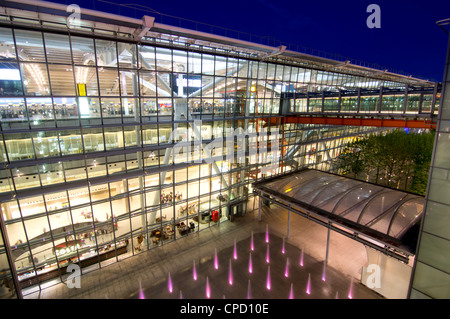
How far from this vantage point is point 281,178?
17.3 m

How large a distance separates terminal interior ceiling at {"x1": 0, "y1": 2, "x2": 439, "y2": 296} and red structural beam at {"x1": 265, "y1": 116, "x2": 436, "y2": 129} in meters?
0.83

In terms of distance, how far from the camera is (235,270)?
490 inches

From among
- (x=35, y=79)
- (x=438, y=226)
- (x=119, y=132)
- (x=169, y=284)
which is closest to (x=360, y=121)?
(x=438, y=226)

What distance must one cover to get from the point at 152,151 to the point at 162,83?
3902 mm

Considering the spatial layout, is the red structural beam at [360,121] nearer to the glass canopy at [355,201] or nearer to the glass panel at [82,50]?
the glass canopy at [355,201]

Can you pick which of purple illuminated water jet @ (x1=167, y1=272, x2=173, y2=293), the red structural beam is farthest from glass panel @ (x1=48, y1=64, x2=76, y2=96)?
A: the red structural beam

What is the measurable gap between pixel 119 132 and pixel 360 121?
15.4 meters

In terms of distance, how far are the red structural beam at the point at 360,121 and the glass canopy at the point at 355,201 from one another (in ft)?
13.0

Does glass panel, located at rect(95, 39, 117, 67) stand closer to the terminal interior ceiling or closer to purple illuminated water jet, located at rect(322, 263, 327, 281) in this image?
the terminal interior ceiling

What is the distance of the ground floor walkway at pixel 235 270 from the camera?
36.2ft

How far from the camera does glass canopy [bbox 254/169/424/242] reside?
10.6 meters

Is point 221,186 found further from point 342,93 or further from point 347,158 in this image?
point 347,158
